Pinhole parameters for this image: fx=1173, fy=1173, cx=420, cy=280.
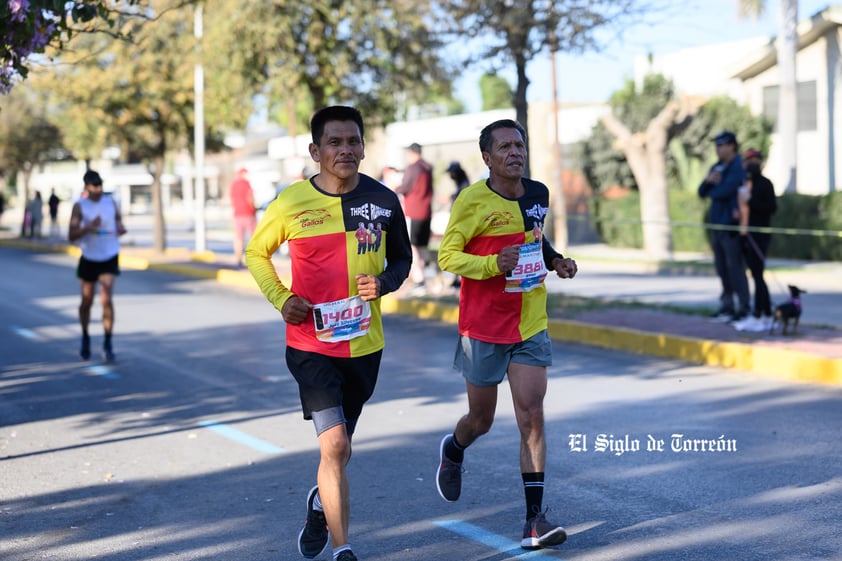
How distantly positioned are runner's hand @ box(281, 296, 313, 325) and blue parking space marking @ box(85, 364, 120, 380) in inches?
252

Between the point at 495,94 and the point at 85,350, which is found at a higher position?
the point at 495,94

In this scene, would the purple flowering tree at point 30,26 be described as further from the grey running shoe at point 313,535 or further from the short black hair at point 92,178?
the grey running shoe at point 313,535

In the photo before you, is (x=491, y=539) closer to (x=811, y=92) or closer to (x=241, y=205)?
(x=241, y=205)

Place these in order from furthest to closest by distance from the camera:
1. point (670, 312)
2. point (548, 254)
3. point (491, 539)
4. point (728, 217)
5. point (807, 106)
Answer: point (807, 106), point (670, 312), point (728, 217), point (548, 254), point (491, 539)

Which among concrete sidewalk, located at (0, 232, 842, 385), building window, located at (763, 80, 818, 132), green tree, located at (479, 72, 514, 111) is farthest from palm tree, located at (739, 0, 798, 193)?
green tree, located at (479, 72, 514, 111)

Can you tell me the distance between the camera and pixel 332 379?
4.93 m

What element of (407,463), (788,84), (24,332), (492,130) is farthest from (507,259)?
(788,84)

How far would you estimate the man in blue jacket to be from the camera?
12.4 meters

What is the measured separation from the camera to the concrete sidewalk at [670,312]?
10.6 metres

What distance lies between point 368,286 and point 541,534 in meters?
1.40

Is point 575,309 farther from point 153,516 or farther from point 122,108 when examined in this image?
point 122,108

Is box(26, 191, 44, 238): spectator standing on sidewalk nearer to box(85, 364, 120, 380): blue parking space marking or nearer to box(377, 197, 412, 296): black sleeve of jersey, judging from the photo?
box(85, 364, 120, 380): blue parking space marking

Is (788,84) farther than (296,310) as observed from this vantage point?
Yes

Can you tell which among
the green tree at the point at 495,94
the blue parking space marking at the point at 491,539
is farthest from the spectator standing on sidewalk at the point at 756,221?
the green tree at the point at 495,94
